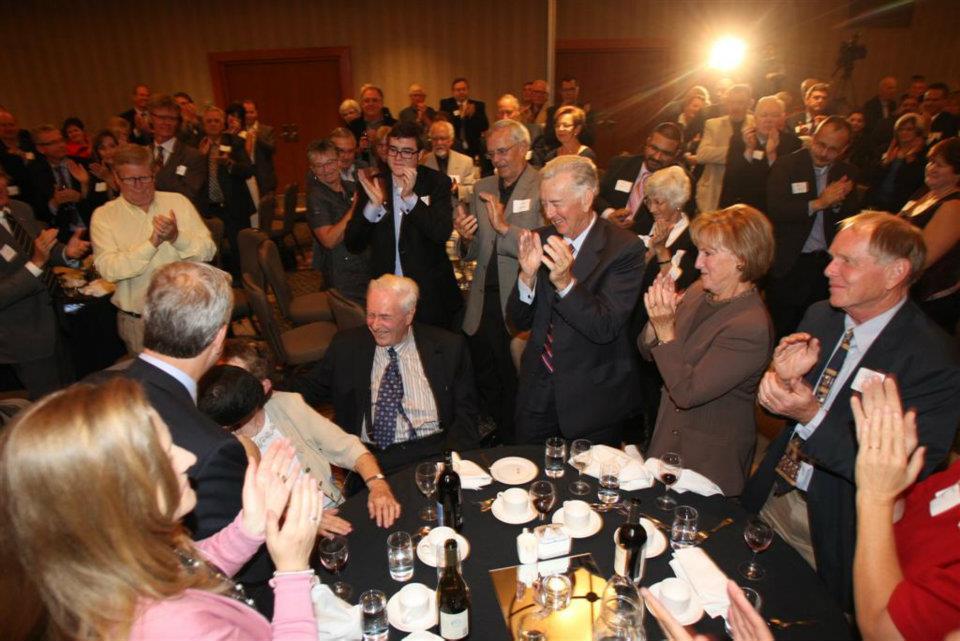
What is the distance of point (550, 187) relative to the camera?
2.80m

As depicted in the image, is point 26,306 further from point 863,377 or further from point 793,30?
point 793,30

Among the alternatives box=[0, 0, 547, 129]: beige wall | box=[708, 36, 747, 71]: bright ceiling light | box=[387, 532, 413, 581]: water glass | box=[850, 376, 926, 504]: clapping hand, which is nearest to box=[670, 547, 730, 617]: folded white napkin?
box=[850, 376, 926, 504]: clapping hand

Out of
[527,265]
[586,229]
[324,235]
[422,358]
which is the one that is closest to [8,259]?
[324,235]

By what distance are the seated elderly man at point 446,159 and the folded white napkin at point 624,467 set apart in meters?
3.73

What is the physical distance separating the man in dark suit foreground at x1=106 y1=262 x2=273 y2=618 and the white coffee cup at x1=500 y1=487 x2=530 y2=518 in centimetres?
85

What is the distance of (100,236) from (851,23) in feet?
44.9

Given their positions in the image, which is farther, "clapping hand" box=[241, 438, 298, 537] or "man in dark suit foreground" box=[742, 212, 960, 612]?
"man in dark suit foreground" box=[742, 212, 960, 612]

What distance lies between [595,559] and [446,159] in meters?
4.76

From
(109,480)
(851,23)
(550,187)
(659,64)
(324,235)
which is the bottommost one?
(324,235)

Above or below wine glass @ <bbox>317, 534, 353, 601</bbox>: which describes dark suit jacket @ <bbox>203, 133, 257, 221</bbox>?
above

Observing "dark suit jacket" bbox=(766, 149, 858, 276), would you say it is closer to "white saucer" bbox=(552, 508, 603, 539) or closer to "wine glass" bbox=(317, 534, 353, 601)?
"white saucer" bbox=(552, 508, 603, 539)

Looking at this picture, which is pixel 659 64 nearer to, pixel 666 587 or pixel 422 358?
pixel 422 358

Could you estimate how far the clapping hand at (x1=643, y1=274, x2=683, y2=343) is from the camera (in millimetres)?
2547

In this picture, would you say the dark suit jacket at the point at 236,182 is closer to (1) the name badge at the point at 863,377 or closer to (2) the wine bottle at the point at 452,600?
(2) the wine bottle at the point at 452,600
